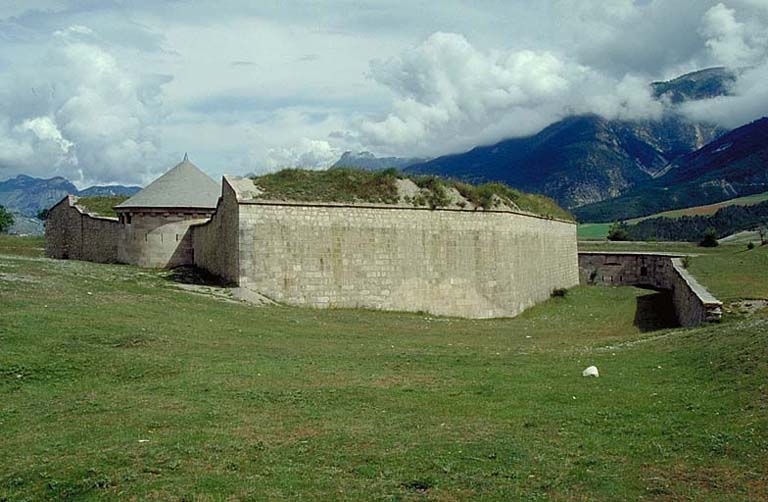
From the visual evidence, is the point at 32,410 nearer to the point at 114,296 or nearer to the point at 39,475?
the point at 39,475

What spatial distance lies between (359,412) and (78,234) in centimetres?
4145

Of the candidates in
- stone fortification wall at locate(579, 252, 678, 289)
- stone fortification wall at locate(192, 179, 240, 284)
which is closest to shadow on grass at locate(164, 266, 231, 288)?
stone fortification wall at locate(192, 179, 240, 284)

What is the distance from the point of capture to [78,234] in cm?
4684

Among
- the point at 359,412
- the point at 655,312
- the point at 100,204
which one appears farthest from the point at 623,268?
the point at 359,412

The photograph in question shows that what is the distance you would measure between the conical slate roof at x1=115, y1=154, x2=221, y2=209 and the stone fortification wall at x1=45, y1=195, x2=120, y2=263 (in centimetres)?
367

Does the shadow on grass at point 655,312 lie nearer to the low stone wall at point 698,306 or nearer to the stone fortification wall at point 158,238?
the low stone wall at point 698,306

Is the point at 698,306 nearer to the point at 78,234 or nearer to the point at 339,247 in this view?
the point at 339,247

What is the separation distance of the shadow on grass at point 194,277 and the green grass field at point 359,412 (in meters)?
8.77

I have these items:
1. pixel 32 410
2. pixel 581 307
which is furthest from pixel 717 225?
pixel 32 410

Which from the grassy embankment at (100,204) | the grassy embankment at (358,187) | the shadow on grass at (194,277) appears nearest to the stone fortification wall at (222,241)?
the shadow on grass at (194,277)

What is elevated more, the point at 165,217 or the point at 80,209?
the point at 80,209

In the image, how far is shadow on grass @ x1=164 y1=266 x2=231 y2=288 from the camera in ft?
96.7

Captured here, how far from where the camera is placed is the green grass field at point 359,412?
24.6 feet

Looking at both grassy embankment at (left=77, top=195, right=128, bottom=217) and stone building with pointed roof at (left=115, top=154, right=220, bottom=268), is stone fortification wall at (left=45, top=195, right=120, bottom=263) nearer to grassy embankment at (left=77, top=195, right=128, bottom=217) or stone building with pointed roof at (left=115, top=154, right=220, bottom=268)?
grassy embankment at (left=77, top=195, right=128, bottom=217)
